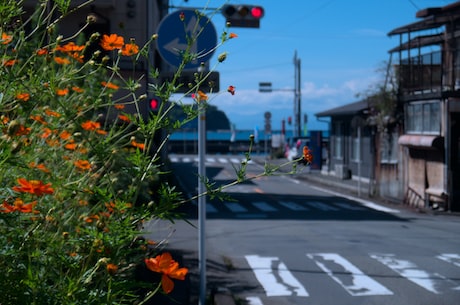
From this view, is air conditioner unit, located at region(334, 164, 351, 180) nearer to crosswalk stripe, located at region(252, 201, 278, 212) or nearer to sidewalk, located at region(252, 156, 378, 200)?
sidewalk, located at region(252, 156, 378, 200)

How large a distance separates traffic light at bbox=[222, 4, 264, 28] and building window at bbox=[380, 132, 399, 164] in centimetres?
1563

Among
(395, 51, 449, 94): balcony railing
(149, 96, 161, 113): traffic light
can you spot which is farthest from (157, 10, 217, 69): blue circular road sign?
Result: (395, 51, 449, 94): balcony railing

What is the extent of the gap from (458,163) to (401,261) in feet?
31.5

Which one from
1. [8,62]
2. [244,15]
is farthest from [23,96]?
[244,15]

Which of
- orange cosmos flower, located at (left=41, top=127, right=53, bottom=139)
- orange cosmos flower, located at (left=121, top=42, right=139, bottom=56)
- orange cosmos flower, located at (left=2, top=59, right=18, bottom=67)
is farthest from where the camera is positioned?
orange cosmos flower, located at (left=41, top=127, right=53, bottom=139)

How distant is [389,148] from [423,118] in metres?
3.63

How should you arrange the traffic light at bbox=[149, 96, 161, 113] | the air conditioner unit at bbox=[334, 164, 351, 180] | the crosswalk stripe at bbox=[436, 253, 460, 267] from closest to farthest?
the traffic light at bbox=[149, 96, 161, 113], the crosswalk stripe at bbox=[436, 253, 460, 267], the air conditioner unit at bbox=[334, 164, 351, 180]

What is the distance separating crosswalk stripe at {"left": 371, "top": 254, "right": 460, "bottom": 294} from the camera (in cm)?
785

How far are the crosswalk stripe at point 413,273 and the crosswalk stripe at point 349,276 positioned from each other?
0.52 metres

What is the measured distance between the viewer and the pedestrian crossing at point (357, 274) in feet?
25.5

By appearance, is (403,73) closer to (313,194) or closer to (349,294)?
(313,194)

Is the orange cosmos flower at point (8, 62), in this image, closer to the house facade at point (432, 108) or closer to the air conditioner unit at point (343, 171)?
the house facade at point (432, 108)

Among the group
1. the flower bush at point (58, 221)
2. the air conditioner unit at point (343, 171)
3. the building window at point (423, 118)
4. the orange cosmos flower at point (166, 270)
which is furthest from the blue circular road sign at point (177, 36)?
the air conditioner unit at point (343, 171)

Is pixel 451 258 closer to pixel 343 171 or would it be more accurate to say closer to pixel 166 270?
pixel 166 270
